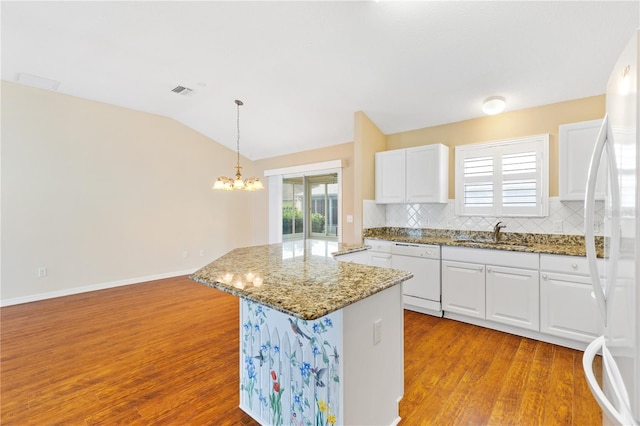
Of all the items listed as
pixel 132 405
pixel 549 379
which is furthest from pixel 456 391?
pixel 132 405

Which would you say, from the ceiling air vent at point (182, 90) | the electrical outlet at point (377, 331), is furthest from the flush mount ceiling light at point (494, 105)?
the ceiling air vent at point (182, 90)

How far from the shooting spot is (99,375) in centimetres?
227

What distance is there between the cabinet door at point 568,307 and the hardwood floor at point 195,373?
20 cm

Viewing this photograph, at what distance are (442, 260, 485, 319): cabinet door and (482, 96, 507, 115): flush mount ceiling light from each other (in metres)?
1.78

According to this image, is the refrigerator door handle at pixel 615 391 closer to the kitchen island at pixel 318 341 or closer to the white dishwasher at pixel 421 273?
the kitchen island at pixel 318 341

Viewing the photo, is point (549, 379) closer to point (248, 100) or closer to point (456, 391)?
point (456, 391)

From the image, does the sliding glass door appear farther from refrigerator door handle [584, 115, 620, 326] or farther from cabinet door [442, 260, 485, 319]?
refrigerator door handle [584, 115, 620, 326]

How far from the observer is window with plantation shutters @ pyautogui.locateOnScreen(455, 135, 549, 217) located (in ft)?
10.4

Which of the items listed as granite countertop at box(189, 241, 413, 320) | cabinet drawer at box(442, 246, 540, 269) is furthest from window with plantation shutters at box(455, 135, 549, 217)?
granite countertop at box(189, 241, 413, 320)

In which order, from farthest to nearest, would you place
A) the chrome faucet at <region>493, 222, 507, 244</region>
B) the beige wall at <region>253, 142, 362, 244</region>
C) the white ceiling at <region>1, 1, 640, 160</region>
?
the beige wall at <region>253, 142, 362, 244</region>, the chrome faucet at <region>493, 222, 507, 244</region>, the white ceiling at <region>1, 1, 640, 160</region>

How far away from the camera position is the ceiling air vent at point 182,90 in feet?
13.8

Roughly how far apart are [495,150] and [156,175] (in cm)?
547

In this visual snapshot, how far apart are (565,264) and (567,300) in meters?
0.33

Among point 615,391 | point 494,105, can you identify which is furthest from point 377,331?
point 494,105
